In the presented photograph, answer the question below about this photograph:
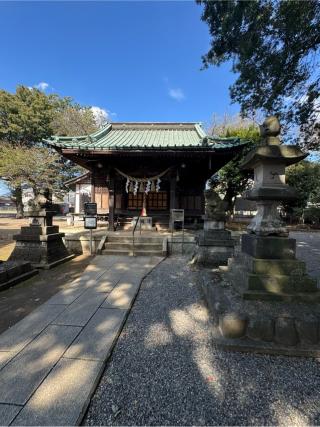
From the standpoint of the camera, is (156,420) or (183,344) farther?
(183,344)

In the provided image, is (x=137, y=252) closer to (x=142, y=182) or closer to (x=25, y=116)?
(x=142, y=182)

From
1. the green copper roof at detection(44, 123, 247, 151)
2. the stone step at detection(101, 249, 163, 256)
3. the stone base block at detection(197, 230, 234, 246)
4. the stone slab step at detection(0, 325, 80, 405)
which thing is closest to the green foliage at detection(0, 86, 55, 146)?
the green copper roof at detection(44, 123, 247, 151)

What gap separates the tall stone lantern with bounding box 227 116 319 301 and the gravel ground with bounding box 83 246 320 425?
2.71 feet

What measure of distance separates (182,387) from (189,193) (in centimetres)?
928

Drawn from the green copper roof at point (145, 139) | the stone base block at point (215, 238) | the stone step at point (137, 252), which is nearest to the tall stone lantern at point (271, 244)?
→ the stone base block at point (215, 238)

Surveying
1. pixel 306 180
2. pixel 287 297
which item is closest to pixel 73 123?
pixel 306 180

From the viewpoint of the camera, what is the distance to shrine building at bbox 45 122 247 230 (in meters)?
8.16

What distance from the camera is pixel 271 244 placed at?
3.19 m

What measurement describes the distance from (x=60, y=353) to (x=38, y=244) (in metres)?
4.26

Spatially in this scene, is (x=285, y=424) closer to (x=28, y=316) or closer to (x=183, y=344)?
(x=183, y=344)

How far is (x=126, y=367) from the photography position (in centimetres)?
228

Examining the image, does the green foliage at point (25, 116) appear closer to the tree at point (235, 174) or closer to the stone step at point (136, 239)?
the tree at point (235, 174)

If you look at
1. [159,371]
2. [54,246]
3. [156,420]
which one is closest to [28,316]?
[159,371]

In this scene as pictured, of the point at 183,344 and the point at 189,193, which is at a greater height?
the point at 189,193
